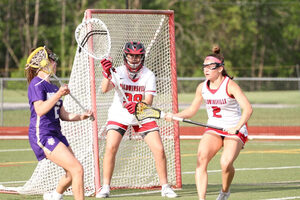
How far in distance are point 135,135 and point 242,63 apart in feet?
170

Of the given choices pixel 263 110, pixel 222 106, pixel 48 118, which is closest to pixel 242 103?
pixel 222 106

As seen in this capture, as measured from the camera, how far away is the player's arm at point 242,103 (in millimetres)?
7438

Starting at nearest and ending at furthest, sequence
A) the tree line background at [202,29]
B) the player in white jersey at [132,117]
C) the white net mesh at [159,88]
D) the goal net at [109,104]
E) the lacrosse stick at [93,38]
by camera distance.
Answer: the player in white jersey at [132,117], the lacrosse stick at [93,38], the goal net at [109,104], the white net mesh at [159,88], the tree line background at [202,29]

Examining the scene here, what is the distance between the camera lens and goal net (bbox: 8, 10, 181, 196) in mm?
9211

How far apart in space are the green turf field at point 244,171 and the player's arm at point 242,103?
4.94 feet

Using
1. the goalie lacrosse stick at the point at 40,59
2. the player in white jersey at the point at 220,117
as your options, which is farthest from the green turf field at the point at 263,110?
the goalie lacrosse stick at the point at 40,59

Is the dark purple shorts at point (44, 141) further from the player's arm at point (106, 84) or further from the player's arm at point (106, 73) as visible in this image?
the player's arm at point (106, 84)

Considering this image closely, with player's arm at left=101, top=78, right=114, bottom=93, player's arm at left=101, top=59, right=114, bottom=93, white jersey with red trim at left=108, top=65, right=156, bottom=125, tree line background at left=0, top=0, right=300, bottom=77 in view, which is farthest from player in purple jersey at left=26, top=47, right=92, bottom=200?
tree line background at left=0, top=0, right=300, bottom=77

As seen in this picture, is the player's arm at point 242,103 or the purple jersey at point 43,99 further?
the player's arm at point 242,103

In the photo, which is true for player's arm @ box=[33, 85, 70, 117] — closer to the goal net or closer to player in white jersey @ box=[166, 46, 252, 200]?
player in white jersey @ box=[166, 46, 252, 200]

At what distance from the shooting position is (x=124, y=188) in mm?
9773

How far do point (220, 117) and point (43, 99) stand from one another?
216cm

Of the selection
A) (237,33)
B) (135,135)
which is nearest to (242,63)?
(237,33)

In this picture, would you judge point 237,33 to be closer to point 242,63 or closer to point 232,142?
point 242,63
